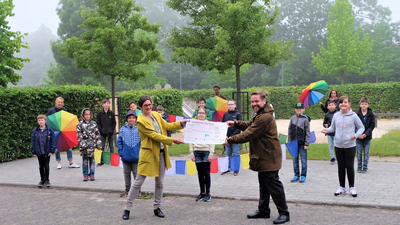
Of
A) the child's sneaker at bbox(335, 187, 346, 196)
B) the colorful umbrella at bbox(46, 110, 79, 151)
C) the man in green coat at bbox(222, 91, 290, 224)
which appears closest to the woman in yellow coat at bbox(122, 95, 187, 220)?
the man in green coat at bbox(222, 91, 290, 224)

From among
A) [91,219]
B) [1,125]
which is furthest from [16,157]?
[91,219]

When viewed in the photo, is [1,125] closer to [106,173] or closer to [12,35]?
[106,173]

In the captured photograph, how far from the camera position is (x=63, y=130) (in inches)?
343

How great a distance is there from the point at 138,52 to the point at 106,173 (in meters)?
7.61

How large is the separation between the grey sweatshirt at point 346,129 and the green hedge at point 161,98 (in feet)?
35.5

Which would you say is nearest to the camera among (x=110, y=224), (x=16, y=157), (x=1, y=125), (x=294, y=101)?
(x=110, y=224)

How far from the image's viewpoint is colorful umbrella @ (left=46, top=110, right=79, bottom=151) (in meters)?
8.68

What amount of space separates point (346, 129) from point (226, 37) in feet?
20.3

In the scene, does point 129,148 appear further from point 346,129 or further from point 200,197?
point 346,129

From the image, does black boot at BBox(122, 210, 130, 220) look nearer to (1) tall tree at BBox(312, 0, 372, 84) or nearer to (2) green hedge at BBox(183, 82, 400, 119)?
(2) green hedge at BBox(183, 82, 400, 119)

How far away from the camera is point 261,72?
66.5m

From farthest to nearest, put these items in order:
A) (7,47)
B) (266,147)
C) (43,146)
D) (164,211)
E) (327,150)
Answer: (7,47), (327,150), (43,146), (164,211), (266,147)

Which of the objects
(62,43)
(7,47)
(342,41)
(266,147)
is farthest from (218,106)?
(62,43)

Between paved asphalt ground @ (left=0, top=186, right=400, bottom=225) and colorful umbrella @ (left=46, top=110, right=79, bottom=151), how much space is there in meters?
1.99
